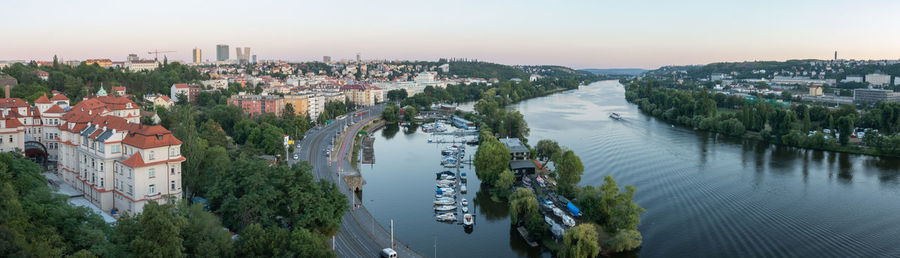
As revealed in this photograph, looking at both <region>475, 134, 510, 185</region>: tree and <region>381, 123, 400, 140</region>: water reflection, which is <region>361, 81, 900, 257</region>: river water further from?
<region>381, 123, 400, 140</region>: water reflection

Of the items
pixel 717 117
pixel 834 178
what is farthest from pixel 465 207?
pixel 717 117

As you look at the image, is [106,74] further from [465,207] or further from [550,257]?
[550,257]

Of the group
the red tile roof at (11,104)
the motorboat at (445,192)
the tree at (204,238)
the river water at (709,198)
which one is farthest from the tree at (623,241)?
the red tile roof at (11,104)

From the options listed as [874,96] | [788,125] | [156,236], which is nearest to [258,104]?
[156,236]

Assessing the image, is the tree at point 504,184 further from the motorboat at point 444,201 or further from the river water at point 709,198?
the motorboat at point 444,201

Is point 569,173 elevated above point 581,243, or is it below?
above

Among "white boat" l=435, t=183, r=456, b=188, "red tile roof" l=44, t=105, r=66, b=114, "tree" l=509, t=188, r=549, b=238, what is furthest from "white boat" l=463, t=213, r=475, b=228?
"red tile roof" l=44, t=105, r=66, b=114

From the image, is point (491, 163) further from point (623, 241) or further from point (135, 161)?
point (135, 161)

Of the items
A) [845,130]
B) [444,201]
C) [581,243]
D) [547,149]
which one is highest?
[845,130]
